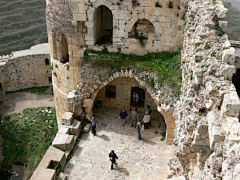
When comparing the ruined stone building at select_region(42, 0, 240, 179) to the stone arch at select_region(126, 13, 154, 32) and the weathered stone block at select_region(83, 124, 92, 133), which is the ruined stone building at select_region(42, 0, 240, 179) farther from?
the weathered stone block at select_region(83, 124, 92, 133)

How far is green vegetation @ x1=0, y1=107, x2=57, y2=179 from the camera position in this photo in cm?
1519

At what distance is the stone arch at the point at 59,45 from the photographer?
13.0m

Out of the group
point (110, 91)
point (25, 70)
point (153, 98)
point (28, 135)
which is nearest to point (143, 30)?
point (153, 98)

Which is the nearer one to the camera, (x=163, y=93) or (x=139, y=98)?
(x=163, y=93)

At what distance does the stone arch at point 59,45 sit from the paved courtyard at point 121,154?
15.0 feet

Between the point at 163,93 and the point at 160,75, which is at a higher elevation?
the point at 160,75

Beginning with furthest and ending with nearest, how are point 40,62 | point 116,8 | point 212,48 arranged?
point 40,62
point 116,8
point 212,48

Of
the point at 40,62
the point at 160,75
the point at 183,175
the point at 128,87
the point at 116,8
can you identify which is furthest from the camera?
the point at 40,62

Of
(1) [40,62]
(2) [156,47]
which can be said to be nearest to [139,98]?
(2) [156,47]

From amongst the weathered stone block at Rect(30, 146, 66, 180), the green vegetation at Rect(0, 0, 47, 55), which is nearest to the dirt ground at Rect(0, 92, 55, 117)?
the green vegetation at Rect(0, 0, 47, 55)

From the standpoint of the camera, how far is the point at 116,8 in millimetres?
10273

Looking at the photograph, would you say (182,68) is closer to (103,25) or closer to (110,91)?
(110,91)

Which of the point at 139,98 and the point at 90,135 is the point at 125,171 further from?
the point at 139,98

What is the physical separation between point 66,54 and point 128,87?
14.0 ft
